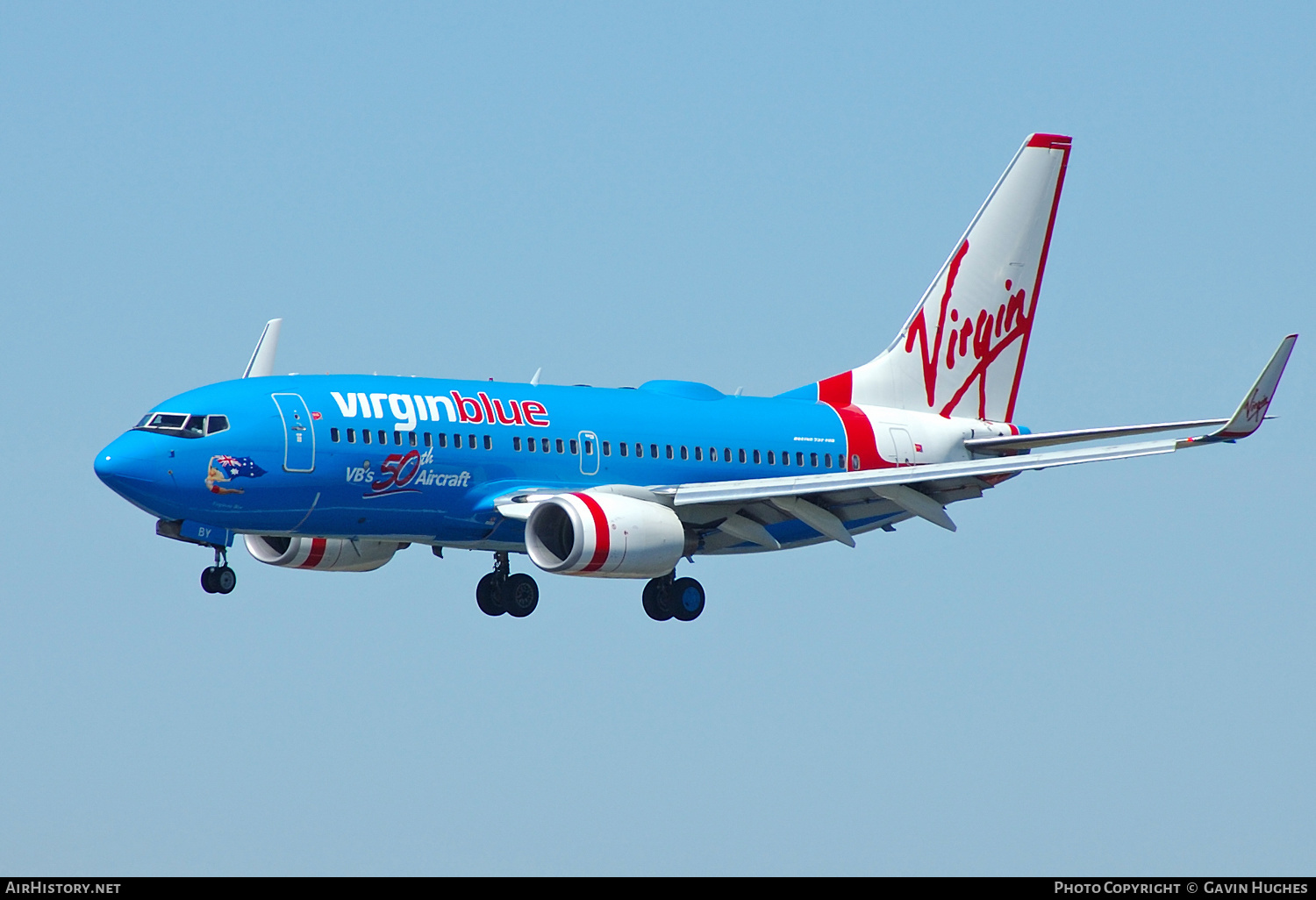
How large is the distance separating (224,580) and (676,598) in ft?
36.8

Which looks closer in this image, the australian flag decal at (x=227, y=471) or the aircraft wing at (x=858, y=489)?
the australian flag decal at (x=227, y=471)

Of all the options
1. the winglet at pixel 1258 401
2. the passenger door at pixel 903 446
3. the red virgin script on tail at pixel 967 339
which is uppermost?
the red virgin script on tail at pixel 967 339

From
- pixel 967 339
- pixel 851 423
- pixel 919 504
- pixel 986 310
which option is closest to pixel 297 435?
pixel 919 504

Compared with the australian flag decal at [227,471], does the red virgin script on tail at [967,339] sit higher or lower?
higher

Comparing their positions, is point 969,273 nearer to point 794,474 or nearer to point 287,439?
point 794,474

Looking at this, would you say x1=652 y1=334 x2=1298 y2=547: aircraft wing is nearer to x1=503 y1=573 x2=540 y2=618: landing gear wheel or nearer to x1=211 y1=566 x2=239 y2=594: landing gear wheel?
x1=503 y1=573 x2=540 y2=618: landing gear wheel

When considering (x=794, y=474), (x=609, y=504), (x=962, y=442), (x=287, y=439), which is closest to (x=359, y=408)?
(x=287, y=439)

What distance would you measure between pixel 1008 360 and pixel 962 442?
12.9 feet

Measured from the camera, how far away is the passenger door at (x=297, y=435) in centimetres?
4441

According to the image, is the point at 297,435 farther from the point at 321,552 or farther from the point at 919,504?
the point at 919,504

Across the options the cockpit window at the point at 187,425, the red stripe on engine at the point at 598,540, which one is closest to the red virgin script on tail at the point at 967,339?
the red stripe on engine at the point at 598,540

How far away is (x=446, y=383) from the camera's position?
47750mm

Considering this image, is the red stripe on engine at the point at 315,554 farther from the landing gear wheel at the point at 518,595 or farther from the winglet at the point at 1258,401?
the winglet at the point at 1258,401

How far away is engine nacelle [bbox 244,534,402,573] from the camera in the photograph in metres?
50.7
